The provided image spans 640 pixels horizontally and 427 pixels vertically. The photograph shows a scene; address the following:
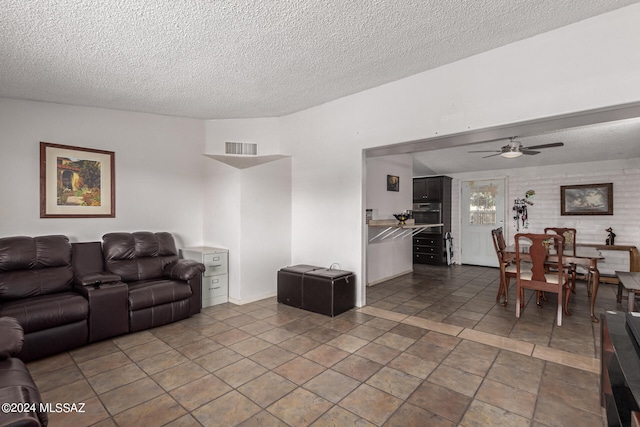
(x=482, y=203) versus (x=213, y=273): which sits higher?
(x=482, y=203)

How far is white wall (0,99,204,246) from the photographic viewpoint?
11.3 feet

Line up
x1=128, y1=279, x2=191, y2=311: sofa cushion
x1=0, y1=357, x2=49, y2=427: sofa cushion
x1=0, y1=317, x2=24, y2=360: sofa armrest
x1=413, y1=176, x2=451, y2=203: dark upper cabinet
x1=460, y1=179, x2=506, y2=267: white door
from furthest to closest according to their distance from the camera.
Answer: x1=413, y1=176, x2=451, y2=203: dark upper cabinet → x1=460, y1=179, x2=506, y2=267: white door → x1=128, y1=279, x2=191, y2=311: sofa cushion → x1=0, y1=317, x2=24, y2=360: sofa armrest → x1=0, y1=357, x2=49, y2=427: sofa cushion

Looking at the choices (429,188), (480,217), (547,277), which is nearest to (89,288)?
(547,277)

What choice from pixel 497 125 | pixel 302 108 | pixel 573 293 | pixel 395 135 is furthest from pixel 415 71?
pixel 573 293

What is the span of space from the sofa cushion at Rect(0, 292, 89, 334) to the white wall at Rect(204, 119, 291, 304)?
72.6 inches

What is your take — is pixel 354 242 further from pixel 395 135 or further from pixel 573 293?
pixel 573 293

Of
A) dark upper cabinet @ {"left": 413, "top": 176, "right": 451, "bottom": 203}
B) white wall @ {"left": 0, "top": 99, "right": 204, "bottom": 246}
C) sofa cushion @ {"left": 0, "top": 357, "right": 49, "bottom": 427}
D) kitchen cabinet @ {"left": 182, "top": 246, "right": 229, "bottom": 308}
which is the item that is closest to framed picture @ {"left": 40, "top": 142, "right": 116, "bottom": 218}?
white wall @ {"left": 0, "top": 99, "right": 204, "bottom": 246}

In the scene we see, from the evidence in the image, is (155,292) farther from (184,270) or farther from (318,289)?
(318,289)

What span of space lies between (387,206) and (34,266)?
16.6 feet

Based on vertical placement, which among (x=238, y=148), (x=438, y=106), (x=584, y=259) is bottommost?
(x=584, y=259)

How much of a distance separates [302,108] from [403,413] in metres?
4.00

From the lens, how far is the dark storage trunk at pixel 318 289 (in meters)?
3.85

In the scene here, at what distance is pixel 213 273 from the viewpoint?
4.34 meters

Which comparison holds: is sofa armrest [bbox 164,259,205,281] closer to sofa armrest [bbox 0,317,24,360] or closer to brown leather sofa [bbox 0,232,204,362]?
brown leather sofa [bbox 0,232,204,362]
